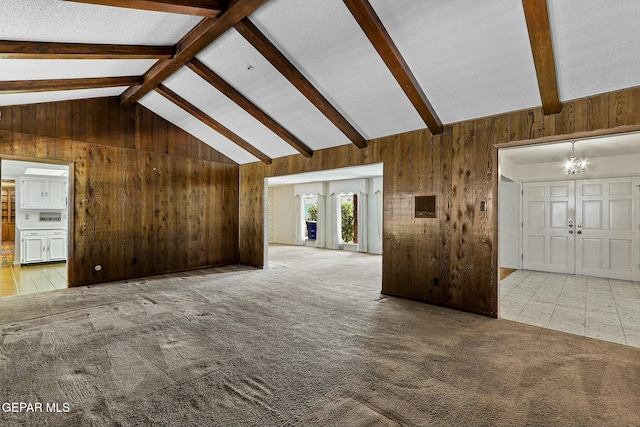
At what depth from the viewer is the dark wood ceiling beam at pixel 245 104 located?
4246mm

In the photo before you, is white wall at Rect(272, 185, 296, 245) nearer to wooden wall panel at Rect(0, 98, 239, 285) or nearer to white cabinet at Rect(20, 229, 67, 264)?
wooden wall panel at Rect(0, 98, 239, 285)

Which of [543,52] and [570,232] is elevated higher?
[543,52]

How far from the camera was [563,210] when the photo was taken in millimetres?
6816

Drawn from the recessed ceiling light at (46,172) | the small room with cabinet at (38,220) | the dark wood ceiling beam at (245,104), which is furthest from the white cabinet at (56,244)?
the dark wood ceiling beam at (245,104)

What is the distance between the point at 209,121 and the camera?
19.1 ft

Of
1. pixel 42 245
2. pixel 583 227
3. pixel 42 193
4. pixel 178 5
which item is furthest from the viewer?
pixel 42 193

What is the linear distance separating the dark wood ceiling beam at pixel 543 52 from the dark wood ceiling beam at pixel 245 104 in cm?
371

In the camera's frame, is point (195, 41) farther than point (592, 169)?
No

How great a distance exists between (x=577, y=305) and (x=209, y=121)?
266 inches

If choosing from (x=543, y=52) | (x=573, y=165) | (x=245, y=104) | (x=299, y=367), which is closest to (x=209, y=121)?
(x=245, y=104)

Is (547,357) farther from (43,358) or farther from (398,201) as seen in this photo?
(43,358)

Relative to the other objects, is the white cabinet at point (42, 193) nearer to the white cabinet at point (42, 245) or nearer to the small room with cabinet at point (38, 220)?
the small room with cabinet at point (38, 220)

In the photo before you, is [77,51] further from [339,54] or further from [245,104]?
[339,54]

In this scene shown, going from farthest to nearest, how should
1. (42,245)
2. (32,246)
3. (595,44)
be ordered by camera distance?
1. (42,245)
2. (32,246)
3. (595,44)
